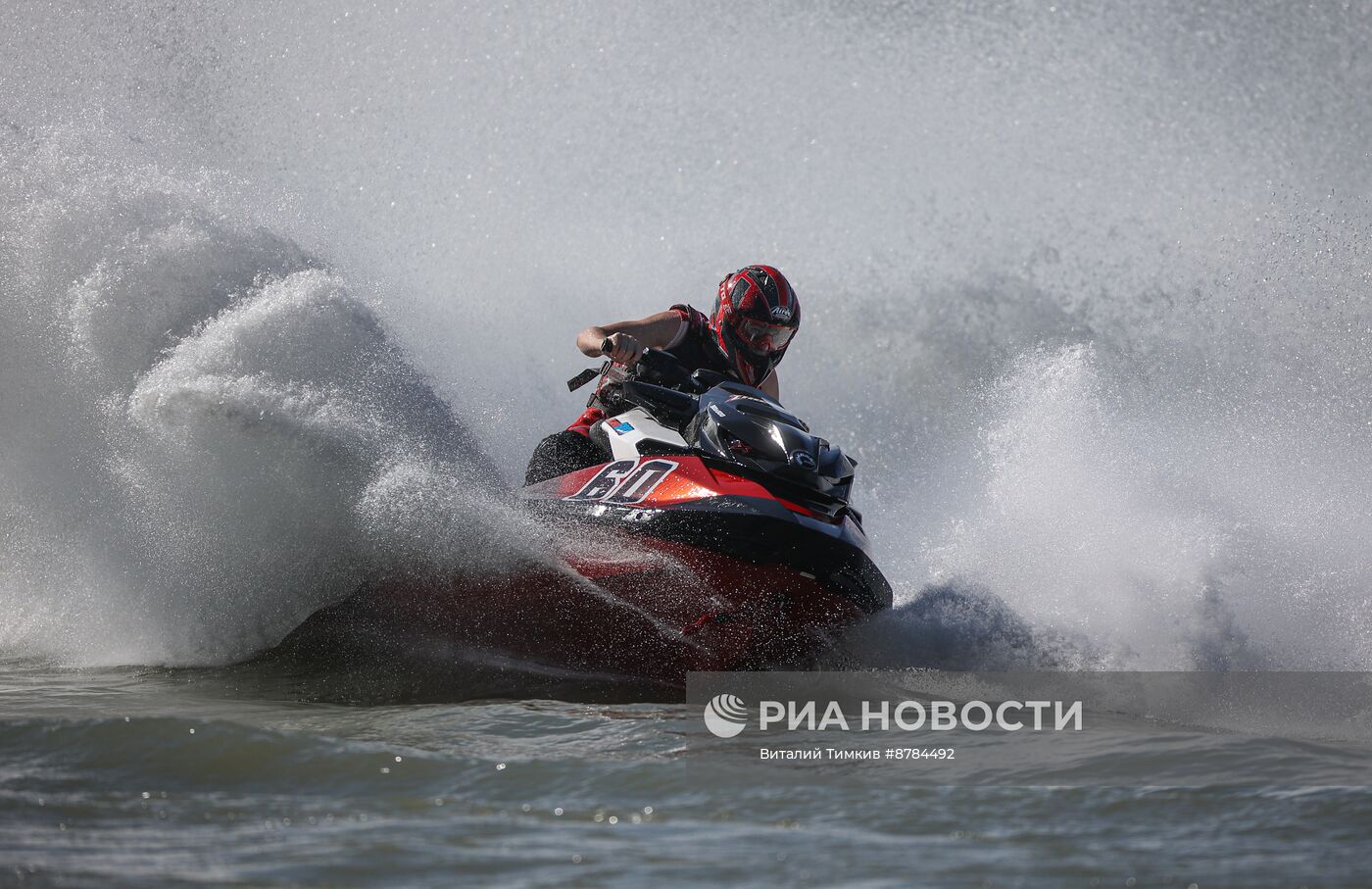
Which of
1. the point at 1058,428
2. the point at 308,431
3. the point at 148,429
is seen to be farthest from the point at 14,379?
the point at 1058,428

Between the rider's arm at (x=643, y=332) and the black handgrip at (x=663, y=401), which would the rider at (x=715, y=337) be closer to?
the rider's arm at (x=643, y=332)

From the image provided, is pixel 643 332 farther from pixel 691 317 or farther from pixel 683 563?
pixel 683 563

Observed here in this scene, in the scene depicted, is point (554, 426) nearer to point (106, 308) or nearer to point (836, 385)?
point (836, 385)

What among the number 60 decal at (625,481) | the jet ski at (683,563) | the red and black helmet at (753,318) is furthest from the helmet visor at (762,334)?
the number 60 decal at (625,481)

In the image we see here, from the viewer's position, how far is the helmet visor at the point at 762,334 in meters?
5.82

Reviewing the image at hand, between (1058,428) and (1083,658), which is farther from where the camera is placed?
(1058,428)

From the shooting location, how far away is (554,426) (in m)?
10.8

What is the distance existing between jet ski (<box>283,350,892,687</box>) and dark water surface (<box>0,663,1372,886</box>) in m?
0.88

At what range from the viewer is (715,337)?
595cm

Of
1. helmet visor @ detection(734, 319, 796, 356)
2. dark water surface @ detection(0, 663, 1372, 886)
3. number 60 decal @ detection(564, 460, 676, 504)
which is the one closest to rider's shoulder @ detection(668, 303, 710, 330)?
helmet visor @ detection(734, 319, 796, 356)

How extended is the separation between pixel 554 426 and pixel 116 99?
5.21m

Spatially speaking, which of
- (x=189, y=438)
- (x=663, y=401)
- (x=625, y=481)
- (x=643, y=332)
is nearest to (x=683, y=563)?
(x=625, y=481)

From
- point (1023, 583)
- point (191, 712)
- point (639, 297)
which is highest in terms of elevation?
point (639, 297)

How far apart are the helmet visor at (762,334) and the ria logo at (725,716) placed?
2.03 metres
